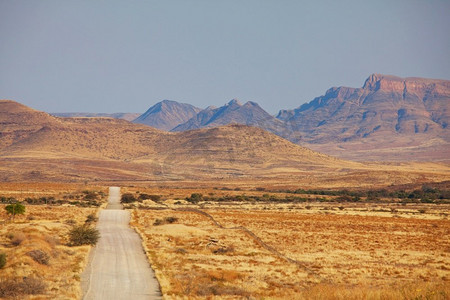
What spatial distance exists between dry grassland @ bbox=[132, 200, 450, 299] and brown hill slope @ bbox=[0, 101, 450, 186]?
8622 cm

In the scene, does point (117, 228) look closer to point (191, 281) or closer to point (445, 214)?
point (191, 281)

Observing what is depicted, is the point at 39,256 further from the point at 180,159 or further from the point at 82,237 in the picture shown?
the point at 180,159

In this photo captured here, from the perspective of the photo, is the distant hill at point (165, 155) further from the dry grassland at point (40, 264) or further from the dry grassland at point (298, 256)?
the dry grassland at point (40, 264)

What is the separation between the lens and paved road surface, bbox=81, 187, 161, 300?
61.0 ft

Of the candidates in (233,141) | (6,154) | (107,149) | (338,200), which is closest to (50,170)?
(6,154)

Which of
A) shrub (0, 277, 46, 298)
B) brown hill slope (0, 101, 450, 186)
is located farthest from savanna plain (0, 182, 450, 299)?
brown hill slope (0, 101, 450, 186)

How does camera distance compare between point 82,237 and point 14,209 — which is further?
point 14,209

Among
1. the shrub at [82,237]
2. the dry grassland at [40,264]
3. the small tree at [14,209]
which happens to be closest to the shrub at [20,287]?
the dry grassland at [40,264]

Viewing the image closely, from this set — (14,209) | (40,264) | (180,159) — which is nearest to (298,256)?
Answer: (40,264)

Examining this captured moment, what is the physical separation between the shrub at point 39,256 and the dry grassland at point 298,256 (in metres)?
4.71

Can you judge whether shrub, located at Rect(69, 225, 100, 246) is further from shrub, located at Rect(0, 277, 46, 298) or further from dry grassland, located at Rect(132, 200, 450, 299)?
shrub, located at Rect(0, 277, 46, 298)

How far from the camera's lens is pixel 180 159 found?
178m

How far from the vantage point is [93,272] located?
22.2 m

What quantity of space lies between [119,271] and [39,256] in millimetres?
3698
